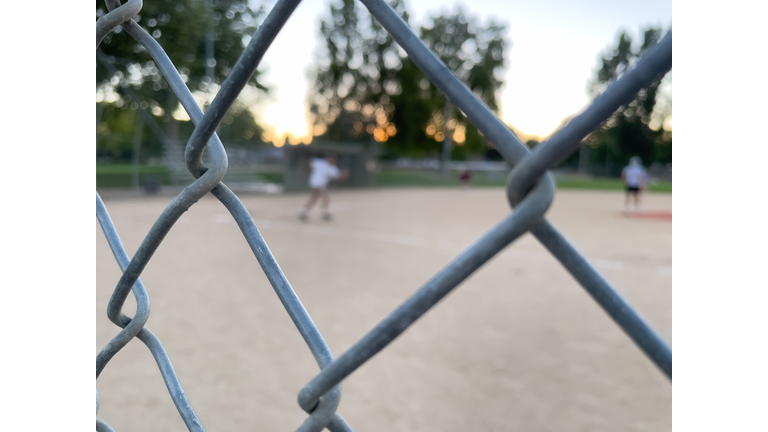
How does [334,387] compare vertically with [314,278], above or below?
above

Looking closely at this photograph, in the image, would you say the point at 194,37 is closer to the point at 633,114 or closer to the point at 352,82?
the point at 633,114

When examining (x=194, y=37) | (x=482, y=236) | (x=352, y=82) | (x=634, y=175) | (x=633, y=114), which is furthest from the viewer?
(x=352, y=82)

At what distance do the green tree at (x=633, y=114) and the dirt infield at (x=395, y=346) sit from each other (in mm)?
291

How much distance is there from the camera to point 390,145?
2538 centimetres

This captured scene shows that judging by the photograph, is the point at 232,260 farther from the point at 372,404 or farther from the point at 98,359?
the point at 98,359

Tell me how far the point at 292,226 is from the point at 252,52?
7.72 metres

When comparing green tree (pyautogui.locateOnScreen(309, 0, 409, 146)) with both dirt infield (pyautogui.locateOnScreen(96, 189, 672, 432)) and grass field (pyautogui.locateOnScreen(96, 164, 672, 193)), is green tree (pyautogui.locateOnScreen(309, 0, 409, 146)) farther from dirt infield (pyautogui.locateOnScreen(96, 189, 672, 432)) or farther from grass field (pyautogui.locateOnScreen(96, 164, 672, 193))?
dirt infield (pyautogui.locateOnScreen(96, 189, 672, 432))

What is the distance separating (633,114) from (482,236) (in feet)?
4.68

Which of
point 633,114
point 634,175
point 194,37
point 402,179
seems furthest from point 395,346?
point 402,179

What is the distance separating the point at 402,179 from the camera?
2297 cm

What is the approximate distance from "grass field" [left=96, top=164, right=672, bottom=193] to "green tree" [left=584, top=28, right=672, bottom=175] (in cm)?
191

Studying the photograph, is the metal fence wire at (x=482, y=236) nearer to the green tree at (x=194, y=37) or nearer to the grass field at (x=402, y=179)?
the green tree at (x=194, y=37)

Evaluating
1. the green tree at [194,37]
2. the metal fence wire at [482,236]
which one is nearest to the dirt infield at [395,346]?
the metal fence wire at [482,236]

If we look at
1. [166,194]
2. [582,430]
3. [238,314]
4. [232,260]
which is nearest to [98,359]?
[582,430]
